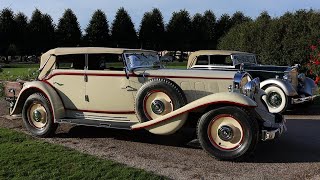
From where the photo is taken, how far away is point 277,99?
33.7 ft

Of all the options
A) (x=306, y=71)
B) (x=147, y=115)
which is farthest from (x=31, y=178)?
(x=306, y=71)

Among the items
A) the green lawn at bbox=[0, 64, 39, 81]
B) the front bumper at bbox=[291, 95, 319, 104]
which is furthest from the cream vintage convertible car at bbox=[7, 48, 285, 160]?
the front bumper at bbox=[291, 95, 319, 104]

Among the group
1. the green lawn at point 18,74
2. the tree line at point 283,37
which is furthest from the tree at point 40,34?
the tree line at point 283,37

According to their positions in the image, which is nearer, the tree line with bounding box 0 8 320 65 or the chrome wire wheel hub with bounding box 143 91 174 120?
the chrome wire wheel hub with bounding box 143 91 174 120

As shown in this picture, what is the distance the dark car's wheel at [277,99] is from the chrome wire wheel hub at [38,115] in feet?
18.3

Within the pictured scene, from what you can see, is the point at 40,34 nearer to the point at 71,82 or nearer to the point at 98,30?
the point at 98,30

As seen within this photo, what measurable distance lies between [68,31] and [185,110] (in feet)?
162

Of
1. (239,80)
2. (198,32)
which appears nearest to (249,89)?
(239,80)

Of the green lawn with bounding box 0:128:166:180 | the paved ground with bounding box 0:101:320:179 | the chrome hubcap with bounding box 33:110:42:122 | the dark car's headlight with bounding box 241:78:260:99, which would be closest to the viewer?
the green lawn with bounding box 0:128:166:180

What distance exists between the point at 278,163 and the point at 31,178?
3272mm

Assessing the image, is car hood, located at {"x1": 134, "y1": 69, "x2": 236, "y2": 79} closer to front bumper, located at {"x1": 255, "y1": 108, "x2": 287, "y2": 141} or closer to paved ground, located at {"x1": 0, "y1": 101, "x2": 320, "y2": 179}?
front bumper, located at {"x1": 255, "y1": 108, "x2": 287, "y2": 141}

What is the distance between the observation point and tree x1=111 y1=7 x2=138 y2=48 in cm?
5403

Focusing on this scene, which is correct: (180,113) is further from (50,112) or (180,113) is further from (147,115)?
(50,112)

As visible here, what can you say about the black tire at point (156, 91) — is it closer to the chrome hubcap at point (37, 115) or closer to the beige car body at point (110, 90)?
the beige car body at point (110, 90)
